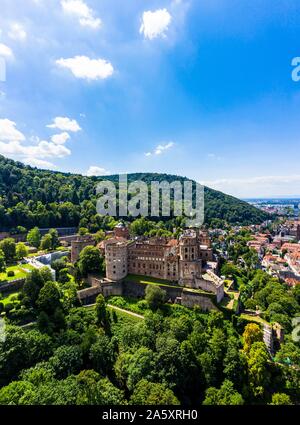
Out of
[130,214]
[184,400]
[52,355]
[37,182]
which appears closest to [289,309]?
[184,400]

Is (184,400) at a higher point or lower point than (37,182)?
lower

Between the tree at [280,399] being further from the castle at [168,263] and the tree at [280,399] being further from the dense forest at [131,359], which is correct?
the castle at [168,263]

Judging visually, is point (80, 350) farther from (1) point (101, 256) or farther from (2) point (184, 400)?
(1) point (101, 256)

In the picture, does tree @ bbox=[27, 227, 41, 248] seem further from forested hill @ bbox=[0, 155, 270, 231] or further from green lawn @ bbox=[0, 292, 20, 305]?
green lawn @ bbox=[0, 292, 20, 305]

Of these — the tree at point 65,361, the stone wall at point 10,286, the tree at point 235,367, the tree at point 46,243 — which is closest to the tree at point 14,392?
the tree at point 65,361

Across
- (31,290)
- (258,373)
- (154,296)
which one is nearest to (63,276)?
(31,290)

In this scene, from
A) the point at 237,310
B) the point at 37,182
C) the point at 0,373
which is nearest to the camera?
the point at 0,373

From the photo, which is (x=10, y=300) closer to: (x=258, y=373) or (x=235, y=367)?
(x=235, y=367)
